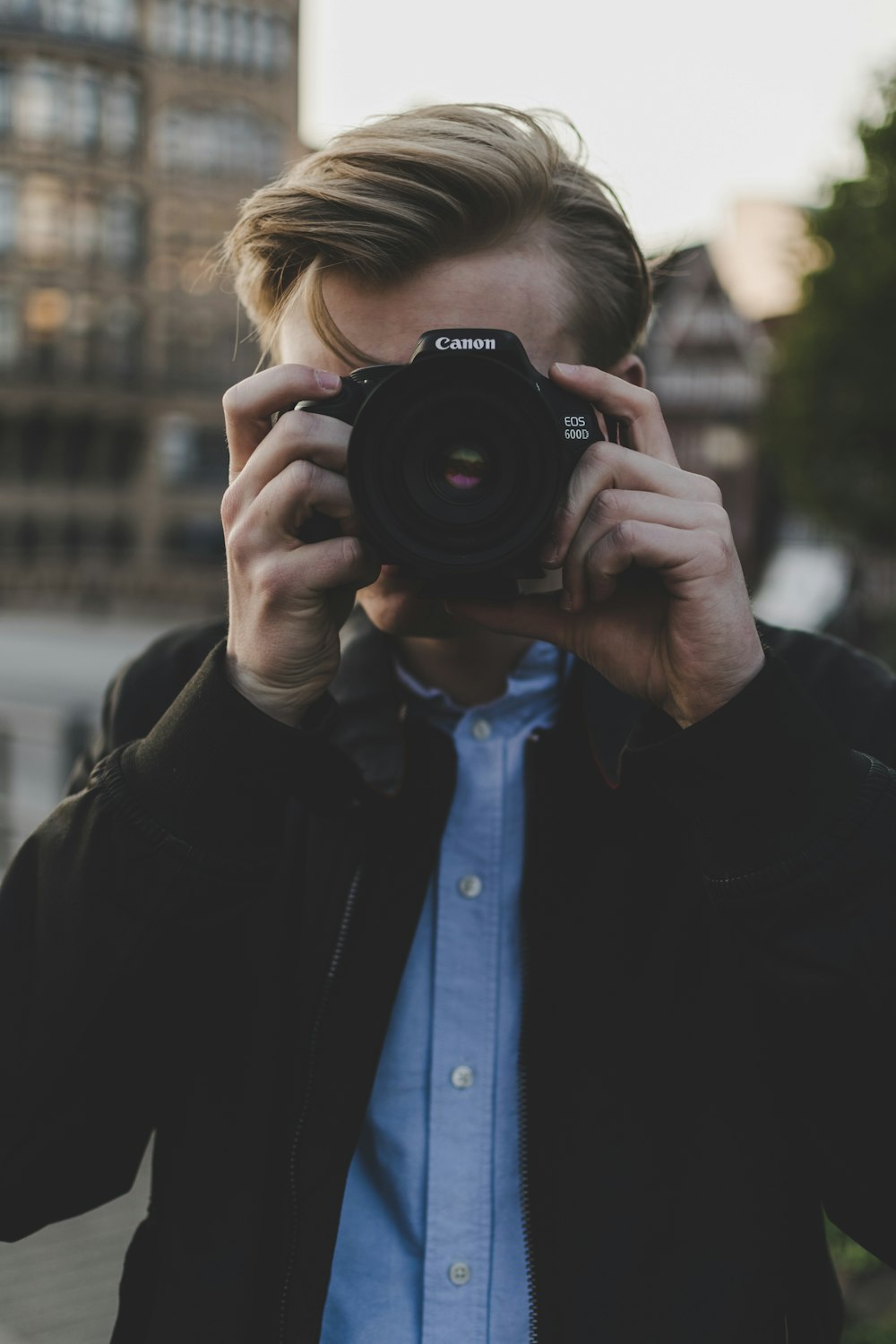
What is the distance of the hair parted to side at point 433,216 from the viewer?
1.23 metres

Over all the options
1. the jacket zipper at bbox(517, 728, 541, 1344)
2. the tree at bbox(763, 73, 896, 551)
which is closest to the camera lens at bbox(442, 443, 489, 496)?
the jacket zipper at bbox(517, 728, 541, 1344)

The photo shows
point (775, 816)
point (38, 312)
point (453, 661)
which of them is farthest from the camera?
point (38, 312)

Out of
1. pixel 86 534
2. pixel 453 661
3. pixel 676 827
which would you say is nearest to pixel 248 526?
pixel 453 661

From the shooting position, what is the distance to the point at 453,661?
1.33 metres

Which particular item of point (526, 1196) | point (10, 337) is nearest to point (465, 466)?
point (526, 1196)

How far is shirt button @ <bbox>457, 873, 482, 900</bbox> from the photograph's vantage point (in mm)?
1223

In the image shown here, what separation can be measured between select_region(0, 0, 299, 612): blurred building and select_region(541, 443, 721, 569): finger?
9.57 metres

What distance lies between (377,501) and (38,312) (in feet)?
116

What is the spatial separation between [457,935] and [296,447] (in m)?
0.51

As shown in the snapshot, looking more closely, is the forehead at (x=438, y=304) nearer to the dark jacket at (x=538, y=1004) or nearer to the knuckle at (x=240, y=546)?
the knuckle at (x=240, y=546)

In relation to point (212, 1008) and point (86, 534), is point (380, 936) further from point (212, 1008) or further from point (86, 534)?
point (86, 534)

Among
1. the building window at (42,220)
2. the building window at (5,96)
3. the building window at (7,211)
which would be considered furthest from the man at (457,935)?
the building window at (42,220)

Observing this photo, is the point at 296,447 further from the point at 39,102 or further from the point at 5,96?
the point at 39,102

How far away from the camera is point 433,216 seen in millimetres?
1232
